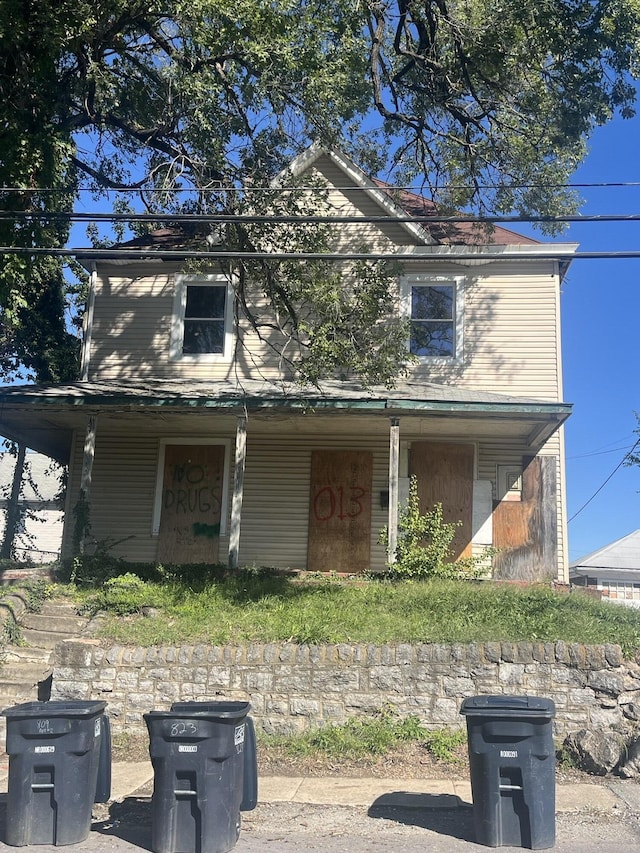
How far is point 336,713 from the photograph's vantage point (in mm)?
8742

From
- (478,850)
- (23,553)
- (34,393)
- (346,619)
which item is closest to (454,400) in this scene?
(346,619)

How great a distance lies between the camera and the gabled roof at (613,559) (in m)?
33.0

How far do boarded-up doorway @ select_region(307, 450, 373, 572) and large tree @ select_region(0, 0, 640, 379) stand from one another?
10.5 feet

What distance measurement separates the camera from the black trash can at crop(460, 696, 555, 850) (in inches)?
236

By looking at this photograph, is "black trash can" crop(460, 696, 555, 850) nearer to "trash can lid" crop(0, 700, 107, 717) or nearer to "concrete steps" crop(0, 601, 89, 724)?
"trash can lid" crop(0, 700, 107, 717)

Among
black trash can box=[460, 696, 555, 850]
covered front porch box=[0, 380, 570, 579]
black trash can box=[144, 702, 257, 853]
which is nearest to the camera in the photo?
black trash can box=[144, 702, 257, 853]

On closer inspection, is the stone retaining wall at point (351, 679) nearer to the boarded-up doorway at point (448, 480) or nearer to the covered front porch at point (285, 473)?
the covered front porch at point (285, 473)

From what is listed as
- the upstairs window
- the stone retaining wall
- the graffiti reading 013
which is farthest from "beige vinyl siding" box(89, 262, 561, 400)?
the stone retaining wall

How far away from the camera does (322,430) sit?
14.8m

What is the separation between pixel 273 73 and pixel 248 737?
949 cm

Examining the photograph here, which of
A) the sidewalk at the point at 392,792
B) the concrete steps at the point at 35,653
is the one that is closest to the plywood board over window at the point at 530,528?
the sidewalk at the point at 392,792

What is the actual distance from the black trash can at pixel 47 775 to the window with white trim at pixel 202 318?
10.0 m

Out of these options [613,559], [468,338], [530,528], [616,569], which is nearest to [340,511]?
[530,528]

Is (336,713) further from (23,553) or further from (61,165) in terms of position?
(23,553)
